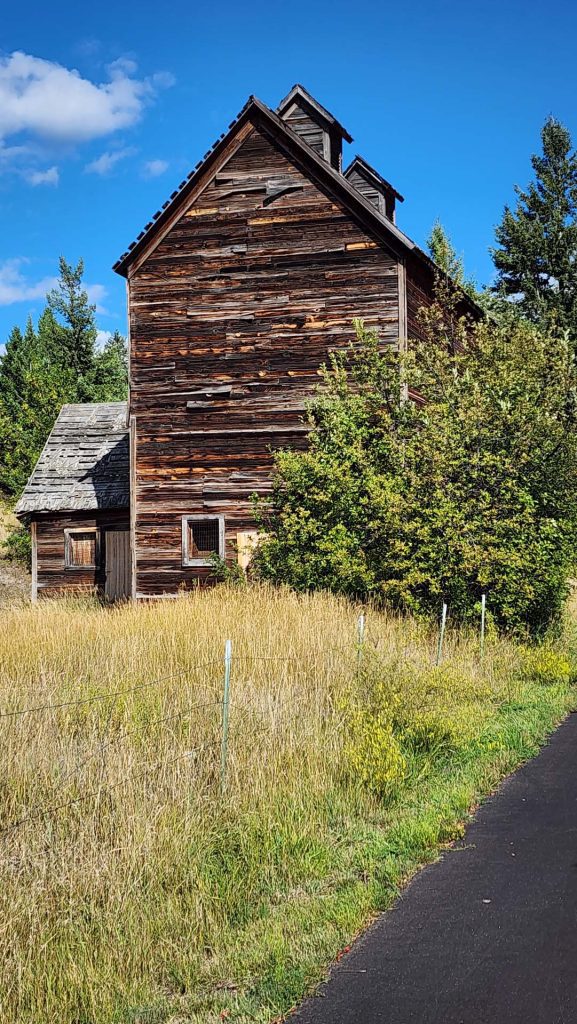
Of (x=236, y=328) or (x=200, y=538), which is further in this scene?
(x=200, y=538)

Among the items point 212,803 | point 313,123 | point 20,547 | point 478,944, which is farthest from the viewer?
point 20,547

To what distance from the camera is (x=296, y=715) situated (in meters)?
8.82

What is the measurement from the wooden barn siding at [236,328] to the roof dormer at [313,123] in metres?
1.63

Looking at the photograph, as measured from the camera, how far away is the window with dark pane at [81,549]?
2977cm

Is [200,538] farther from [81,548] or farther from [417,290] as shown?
[81,548]

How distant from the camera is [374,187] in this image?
2530 centimetres

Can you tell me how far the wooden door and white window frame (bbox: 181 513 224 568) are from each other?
18.7 ft

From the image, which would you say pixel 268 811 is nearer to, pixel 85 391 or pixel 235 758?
pixel 235 758

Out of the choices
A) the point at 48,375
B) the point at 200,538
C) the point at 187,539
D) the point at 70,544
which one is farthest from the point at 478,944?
the point at 48,375

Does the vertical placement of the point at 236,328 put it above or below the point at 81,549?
above

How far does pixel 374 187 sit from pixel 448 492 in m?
11.3

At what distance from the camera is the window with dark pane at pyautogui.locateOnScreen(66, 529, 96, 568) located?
29.8 metres

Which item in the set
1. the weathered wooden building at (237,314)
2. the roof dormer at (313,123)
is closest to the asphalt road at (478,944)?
the weathered wooden building at (237,314)

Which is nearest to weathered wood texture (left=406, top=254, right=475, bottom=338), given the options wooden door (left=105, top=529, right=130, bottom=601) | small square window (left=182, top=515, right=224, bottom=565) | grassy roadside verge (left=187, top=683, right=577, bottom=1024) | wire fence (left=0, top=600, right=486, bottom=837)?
small square window (left=182, top=515, right=224, bottom=565)
